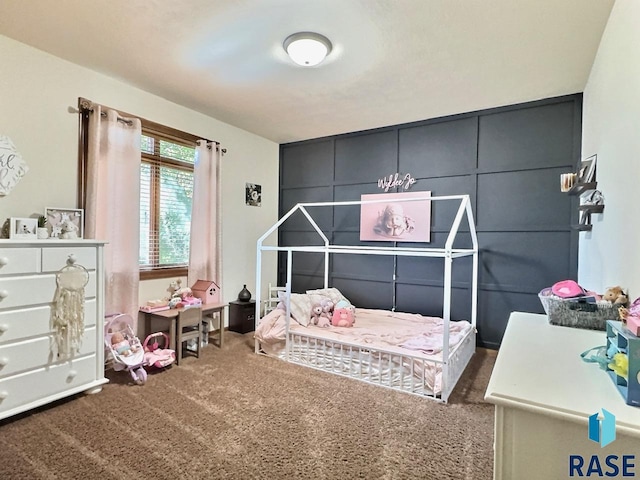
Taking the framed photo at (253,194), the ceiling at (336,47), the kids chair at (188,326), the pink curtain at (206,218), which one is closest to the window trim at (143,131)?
the pink curtain at (206,218)

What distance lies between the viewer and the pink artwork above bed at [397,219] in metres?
3.79

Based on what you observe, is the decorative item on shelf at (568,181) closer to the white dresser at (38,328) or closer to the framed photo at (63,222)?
the white dresser at (38,328)

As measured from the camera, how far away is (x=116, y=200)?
9.47 ft

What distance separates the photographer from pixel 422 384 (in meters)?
2.47

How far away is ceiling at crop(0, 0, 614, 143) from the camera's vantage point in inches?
76.9

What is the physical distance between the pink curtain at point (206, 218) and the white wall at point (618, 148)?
10.7 feet

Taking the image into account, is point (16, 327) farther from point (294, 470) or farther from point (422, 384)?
point (422, 384)

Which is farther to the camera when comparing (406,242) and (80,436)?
(406,242)

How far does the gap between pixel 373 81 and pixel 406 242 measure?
5.94 feet

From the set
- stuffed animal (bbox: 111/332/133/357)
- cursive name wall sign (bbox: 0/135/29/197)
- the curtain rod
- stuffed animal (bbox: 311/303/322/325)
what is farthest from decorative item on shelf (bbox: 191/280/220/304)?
cursive name wall sign (bbox: 0/135/29/197)

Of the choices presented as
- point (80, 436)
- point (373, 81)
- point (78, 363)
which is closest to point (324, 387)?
point (80, 436)

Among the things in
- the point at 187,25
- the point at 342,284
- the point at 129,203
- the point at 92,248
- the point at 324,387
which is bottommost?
the point at 324,387

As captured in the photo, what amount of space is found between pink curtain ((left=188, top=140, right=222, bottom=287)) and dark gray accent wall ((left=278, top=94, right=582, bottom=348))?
1.38 meters

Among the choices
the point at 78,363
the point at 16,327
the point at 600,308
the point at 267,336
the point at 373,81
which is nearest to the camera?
the point at 600,308
